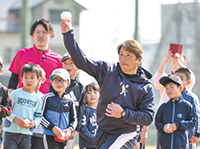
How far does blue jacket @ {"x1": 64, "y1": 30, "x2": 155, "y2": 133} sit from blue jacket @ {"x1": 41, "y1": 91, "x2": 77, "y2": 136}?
1.01 meters

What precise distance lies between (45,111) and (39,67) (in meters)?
0.58

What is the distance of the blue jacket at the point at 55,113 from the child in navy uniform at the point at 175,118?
4.49 feet

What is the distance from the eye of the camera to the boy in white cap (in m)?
4.54

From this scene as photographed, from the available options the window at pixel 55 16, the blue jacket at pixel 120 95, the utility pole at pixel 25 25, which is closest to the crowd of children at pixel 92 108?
the blue jacket at pixel 120 95

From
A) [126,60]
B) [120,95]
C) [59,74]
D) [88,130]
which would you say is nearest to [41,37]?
[59,74]

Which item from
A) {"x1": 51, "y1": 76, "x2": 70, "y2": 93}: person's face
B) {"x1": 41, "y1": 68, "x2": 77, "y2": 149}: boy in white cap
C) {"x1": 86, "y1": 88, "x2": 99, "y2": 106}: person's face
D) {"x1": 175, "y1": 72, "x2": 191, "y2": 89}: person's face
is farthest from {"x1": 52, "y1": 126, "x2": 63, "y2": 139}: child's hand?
{"x1": 175, "y1": 72, "x2": 191, "y2": 89}: person's face

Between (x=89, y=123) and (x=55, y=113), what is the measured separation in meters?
1.01

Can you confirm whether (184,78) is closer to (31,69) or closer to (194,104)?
(194,104)

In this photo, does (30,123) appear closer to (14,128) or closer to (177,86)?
(14,128)

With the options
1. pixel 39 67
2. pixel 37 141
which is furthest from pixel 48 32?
pixel 37 141

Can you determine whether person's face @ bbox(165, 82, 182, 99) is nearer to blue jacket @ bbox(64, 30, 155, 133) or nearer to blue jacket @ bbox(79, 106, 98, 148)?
blue jacket @ bbox(79, 106, 98, 148)

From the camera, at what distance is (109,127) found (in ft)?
12.1

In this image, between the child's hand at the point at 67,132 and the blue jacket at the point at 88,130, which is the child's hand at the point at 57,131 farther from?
the blue jacket at the point at 88,130

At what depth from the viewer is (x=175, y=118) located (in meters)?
5.18
